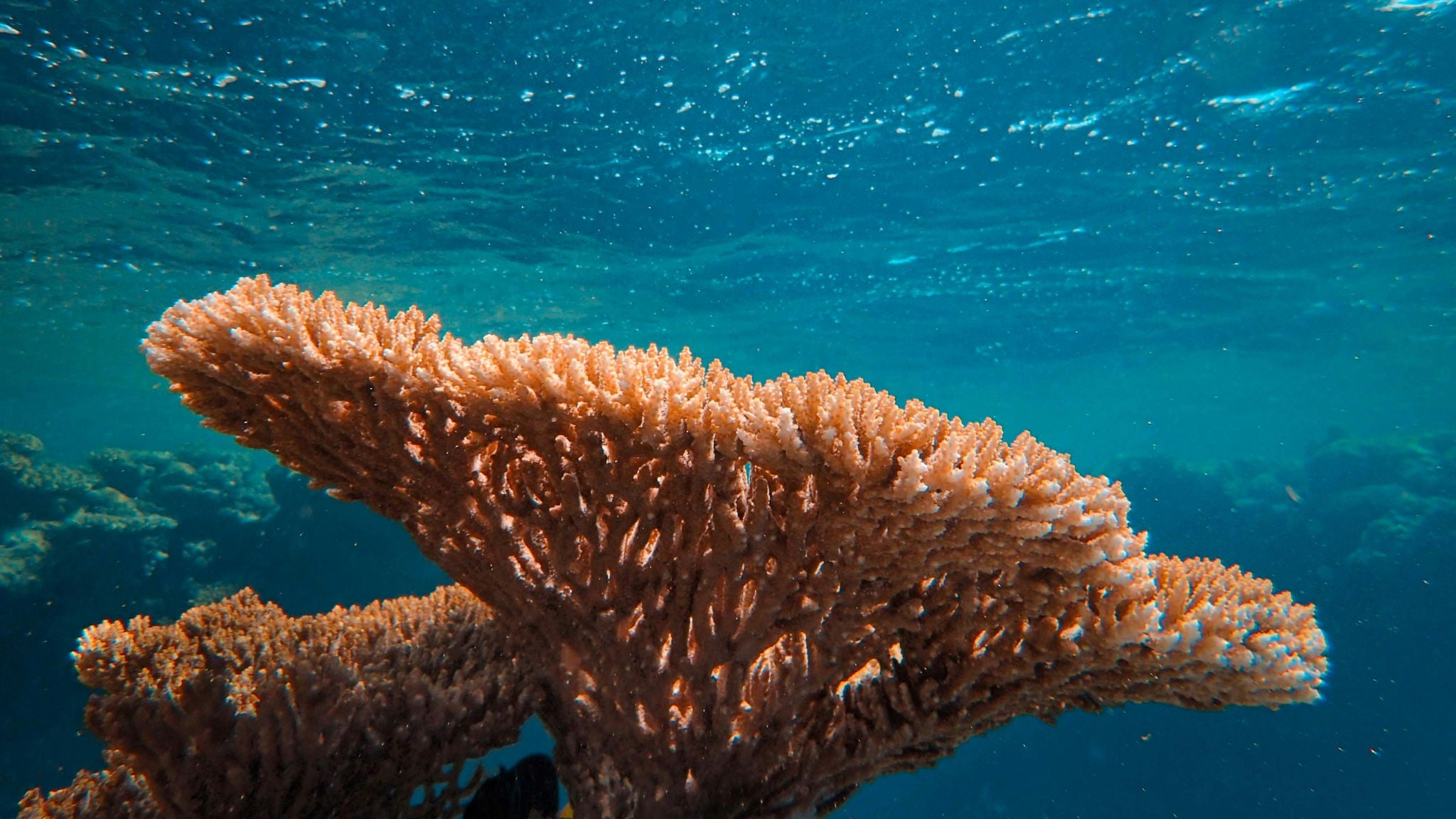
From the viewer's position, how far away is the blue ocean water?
40.4ft

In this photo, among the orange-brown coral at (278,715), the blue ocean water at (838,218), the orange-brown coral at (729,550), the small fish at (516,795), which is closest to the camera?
the orange-brown coral at (729,550)

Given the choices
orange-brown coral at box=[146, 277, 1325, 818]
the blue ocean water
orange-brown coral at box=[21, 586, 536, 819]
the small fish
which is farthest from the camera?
the blue ocean water

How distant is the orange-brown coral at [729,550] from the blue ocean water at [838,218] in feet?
36.0

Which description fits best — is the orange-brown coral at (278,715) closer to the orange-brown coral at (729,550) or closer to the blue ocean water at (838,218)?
the orange-brown coral at (729,550)

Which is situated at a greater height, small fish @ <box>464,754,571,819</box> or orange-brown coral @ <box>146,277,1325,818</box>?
orange-brown coral @ <box>146,277,1325,818</box>

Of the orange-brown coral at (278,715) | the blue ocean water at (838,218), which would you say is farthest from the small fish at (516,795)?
the blue ocean water at (838,218)

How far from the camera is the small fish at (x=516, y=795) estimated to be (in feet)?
11.1

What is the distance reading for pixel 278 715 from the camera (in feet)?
9.82

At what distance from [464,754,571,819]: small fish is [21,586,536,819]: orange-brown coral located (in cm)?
16

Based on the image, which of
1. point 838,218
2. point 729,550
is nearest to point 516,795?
point 729,550

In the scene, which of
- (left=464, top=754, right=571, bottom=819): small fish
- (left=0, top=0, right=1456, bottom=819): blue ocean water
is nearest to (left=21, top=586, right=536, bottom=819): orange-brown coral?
(left=464, top=754, right=571, bottom=819): small fish

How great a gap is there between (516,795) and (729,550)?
1.97 m

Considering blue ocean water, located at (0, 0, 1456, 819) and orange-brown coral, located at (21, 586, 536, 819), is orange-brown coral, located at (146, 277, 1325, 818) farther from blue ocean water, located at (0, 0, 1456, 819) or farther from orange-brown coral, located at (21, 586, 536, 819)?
blue ocean water, located at (0, 0, 1456, 819)

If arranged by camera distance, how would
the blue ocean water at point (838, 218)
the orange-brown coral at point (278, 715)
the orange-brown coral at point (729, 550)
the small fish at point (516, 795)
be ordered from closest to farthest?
the orange-brown coral at point (729, 550) → the orange-brown coral at point (278, 715) → the small fish at point (516, 795) → the blue ocean water at point (838, 218)
